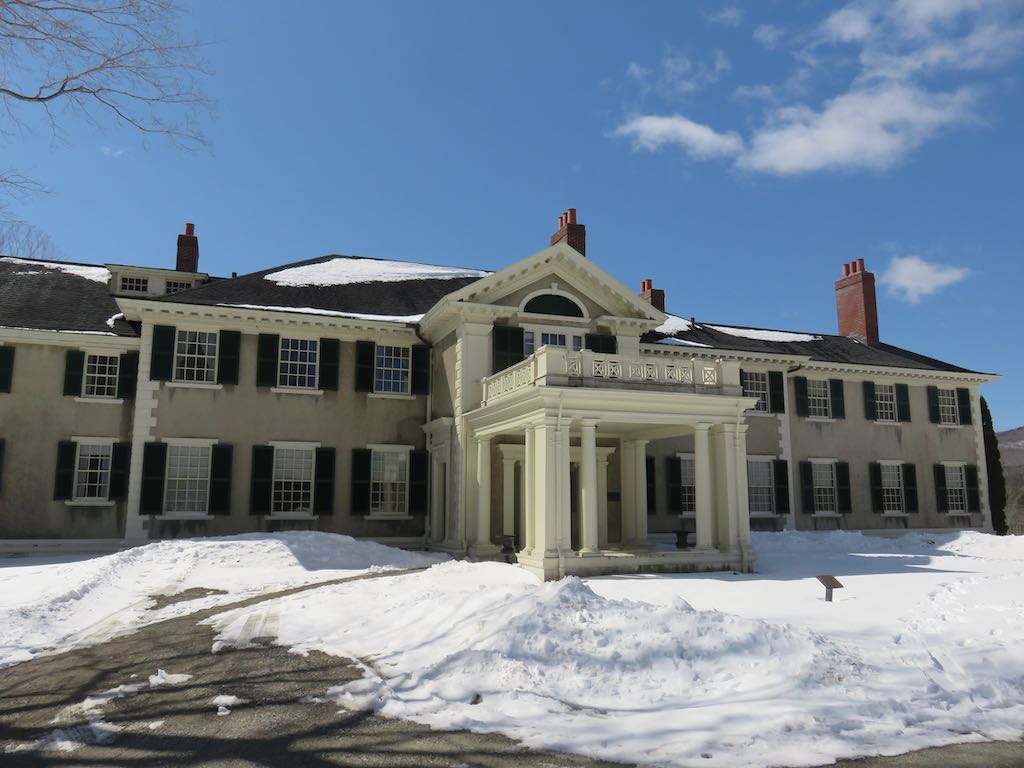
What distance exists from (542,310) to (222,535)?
10451mm

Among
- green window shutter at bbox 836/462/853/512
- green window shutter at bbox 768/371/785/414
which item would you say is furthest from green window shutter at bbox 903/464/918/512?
green window shutter at bbox 768/371/785/414

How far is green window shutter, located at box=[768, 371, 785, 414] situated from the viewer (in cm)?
2620

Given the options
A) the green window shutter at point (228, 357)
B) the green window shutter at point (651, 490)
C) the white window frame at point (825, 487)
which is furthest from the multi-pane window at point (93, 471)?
the white window frame at point (825, 487)

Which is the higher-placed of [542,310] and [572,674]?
[542,310]

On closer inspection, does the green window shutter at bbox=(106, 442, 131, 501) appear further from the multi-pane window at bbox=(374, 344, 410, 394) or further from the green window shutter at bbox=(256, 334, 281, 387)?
the multi-pane window at bbox=(374, 344, 410, 394)

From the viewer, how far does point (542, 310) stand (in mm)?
20453

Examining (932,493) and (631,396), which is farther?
(932,493)

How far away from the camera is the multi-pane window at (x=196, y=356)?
20266 millimetres

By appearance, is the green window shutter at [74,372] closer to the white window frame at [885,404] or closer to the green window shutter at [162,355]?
the green window shutter at [162,355]

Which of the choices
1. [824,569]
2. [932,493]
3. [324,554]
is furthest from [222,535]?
[932,493]

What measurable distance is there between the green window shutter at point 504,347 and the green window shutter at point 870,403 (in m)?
15.3

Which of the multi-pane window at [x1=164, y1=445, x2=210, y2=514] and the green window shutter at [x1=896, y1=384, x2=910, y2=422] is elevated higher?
the green window shutter at [x1=896, y1=384, x2=910, y2=422]

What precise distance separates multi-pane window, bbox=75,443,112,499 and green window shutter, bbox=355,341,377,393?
689cm

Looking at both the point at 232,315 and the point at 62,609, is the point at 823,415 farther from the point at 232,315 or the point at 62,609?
the point at 62,609
